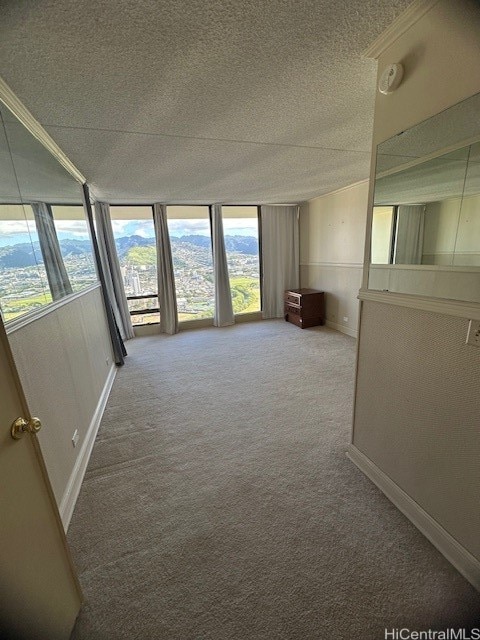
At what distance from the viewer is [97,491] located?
1.67 metres

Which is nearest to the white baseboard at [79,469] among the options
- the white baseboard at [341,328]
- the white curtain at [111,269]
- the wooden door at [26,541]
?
the wooden door at [26,541]

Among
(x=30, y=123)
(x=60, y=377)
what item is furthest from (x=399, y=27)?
(x=60, y=377)

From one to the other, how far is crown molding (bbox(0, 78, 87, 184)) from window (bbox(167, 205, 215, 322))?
2.57 m

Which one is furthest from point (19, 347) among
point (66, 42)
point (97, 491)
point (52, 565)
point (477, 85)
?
point (477, 85)

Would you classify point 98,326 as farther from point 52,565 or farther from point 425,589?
point 425,589

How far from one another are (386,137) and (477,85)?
0.41 m

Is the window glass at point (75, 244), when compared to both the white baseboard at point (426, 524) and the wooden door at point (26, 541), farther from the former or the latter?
the white baseboard at point (426, 524)

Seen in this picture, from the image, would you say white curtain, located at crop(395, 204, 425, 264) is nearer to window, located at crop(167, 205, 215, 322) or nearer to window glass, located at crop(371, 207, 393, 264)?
window glass, located at crop(371, 207, 393, 264)

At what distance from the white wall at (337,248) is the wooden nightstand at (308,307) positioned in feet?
0.45

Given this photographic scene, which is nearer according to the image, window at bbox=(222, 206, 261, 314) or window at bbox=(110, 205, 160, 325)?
window at bbox=(110, 205, 160, 325)

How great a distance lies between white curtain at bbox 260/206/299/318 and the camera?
538 centimetres

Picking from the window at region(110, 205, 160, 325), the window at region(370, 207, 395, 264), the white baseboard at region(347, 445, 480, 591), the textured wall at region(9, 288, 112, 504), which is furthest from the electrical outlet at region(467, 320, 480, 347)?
the window at region(110, 205, 160, 325)

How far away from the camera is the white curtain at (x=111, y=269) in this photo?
168 inches

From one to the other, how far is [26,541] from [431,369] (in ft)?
5.64
